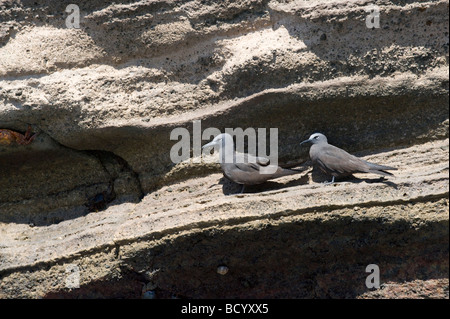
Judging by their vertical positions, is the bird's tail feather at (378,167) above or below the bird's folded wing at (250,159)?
above

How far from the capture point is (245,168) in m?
3.99

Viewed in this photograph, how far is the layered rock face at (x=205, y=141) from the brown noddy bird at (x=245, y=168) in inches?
5.2

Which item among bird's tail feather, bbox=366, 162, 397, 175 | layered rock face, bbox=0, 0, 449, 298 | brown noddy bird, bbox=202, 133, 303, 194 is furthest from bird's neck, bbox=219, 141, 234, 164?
bird's tail feather, bbox=366, 162, 397, 175

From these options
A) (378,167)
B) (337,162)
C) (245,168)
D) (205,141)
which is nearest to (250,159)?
(245,168)

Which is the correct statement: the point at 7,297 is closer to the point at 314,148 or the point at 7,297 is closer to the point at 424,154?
the point at 314,148

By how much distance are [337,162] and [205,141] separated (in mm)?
956

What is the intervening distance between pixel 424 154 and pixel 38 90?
2.62 meters

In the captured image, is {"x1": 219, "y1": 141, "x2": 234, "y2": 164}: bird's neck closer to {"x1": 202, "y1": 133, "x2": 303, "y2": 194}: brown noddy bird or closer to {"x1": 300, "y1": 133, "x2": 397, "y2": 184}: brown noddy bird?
{"x1": 202, "y1": 133, "x2": 303, "y2": 194}: brown noddy bird

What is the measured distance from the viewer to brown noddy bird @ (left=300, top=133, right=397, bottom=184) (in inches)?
150

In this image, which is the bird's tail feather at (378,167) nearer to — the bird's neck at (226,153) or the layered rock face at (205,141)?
the layered rock face at (205,141)

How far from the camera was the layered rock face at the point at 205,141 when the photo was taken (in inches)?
148

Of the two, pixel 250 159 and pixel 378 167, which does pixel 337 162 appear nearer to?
pixel 378 167

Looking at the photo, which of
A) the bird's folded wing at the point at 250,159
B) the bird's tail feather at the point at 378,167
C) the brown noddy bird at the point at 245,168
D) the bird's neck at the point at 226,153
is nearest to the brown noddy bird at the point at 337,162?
the bird's tail feather at the point at 378,167

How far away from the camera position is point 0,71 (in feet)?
14.0
